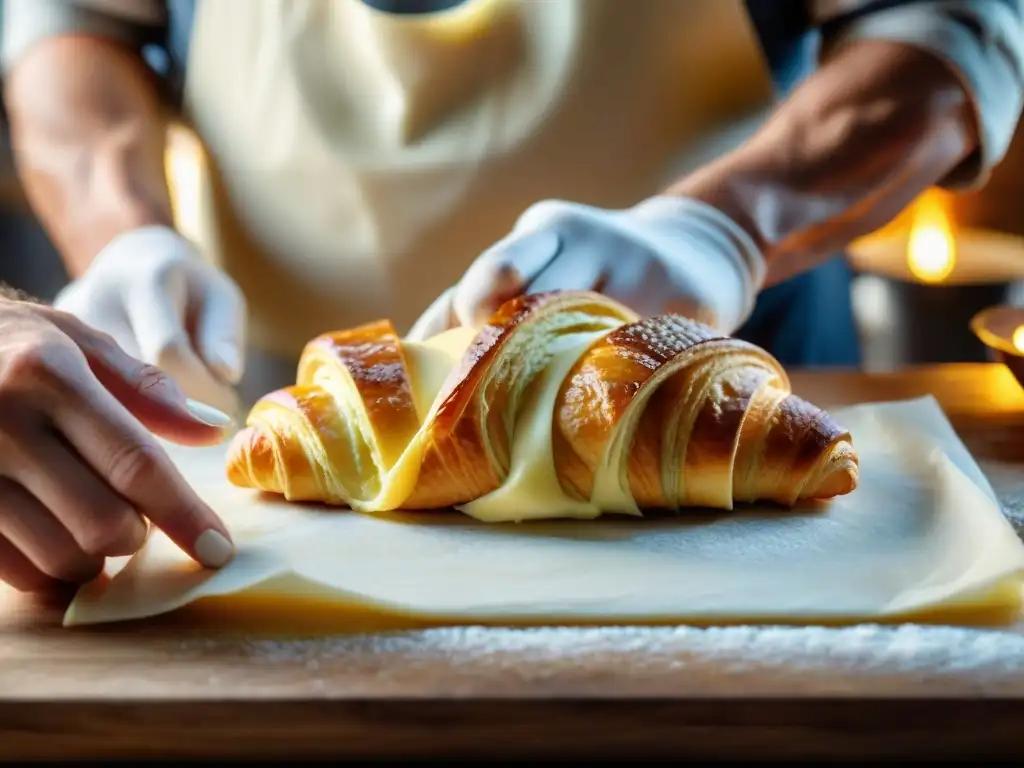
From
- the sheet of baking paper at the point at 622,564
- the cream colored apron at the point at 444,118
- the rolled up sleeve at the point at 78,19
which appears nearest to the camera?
the sheet of baking paper at the point at 622,564

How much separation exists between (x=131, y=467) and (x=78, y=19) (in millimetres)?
1066

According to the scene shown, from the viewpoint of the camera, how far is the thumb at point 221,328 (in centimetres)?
115

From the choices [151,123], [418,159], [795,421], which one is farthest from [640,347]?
[151,123]

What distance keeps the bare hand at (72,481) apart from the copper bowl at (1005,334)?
829 millimetres

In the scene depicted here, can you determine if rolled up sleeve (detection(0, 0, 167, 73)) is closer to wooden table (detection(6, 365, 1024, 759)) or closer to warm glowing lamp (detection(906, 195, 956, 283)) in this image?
wooden table (detection(6, 365, 1024, 759))

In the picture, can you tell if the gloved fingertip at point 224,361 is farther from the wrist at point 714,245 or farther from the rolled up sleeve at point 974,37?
the rolled up sleeve at point 974,37

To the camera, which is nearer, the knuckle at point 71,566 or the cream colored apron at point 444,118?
the knuckle at point 71,566

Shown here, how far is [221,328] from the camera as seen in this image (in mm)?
1197

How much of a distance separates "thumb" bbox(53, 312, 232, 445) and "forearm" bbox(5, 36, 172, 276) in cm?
59

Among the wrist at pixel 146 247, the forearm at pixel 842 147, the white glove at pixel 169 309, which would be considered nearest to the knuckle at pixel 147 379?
the white glove at pixel 169 309

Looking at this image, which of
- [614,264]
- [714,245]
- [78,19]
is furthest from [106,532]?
[78,19]

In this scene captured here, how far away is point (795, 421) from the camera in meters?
0.90

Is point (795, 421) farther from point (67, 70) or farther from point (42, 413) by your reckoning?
point (67, 70)

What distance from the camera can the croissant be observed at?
89 centimetres
